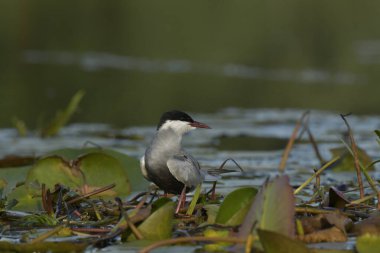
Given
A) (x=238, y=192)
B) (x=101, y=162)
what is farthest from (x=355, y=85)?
(x=238, y=192)

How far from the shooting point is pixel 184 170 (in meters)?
5.92

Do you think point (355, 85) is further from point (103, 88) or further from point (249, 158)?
point (249, 158)

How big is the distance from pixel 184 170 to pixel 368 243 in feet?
5.34

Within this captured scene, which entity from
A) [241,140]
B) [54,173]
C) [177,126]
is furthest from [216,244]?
[241,140]

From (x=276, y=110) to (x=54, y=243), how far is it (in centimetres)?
852

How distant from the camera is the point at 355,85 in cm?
1540

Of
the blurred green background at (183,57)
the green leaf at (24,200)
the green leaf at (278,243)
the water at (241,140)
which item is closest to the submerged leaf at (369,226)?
the green leaf at (278,243)

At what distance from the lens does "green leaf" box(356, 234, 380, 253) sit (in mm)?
4543

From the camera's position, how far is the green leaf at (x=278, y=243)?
4.18 m

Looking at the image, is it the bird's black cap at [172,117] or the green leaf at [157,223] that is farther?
the bird's black cap at [172,117]

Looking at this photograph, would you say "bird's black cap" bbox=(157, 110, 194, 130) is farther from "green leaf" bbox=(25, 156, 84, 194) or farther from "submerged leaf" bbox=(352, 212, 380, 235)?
"submerged leaf" bbox=(352, 212, 380, 235)

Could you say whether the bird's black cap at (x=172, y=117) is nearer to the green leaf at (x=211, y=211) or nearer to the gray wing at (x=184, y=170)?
the gray wing at (x=184, y=170)

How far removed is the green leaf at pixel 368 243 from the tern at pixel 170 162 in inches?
58.6

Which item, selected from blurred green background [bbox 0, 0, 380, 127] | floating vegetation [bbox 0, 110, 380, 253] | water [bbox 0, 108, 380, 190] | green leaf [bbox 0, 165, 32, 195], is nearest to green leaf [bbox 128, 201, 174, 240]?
floating vegetation [bbox 0, 110, 380, 253]
